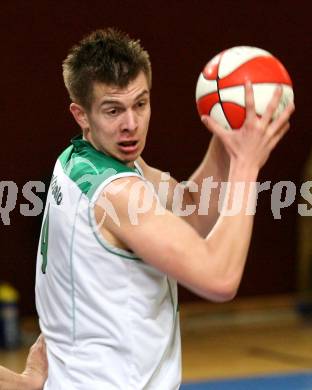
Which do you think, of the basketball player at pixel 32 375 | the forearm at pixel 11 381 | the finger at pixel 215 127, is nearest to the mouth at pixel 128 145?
the finger at pixel 215 127

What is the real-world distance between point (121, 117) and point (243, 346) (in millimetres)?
5337

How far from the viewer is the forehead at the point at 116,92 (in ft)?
9.61

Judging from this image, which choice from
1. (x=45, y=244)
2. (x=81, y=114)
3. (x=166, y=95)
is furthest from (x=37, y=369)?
(x=166, y=95)

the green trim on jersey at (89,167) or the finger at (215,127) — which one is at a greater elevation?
the finger at (215,127)

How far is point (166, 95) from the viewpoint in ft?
29.5

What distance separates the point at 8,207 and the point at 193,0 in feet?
9.41

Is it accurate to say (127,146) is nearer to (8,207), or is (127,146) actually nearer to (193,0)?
(8,207)

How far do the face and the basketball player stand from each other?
2.60 ft

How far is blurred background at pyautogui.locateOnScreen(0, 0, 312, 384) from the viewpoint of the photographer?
846 centimetres

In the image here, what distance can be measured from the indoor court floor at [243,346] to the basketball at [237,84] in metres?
3.54

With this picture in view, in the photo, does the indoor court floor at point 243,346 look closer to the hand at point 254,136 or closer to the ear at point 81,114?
the ear at point 81,114

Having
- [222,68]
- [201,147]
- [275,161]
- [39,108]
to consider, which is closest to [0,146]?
[39,108]

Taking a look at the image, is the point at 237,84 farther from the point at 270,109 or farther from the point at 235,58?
the point at 270,109

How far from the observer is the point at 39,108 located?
8.55m
